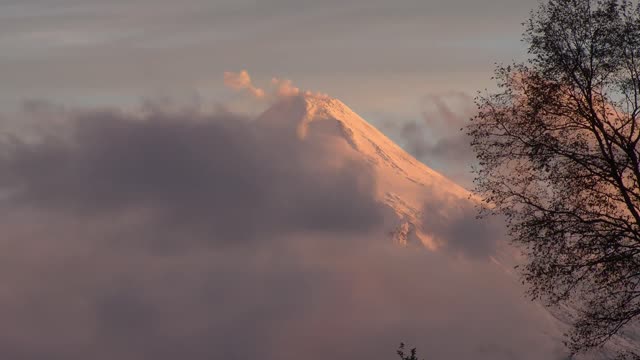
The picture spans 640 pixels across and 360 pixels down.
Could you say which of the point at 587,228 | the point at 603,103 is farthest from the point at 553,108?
the point at 587,228

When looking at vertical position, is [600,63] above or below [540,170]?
above

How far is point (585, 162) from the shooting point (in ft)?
141

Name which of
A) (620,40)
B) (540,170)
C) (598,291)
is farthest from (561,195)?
(620,40)

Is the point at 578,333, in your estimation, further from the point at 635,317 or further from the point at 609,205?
the point at 609,205

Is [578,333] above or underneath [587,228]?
underneath

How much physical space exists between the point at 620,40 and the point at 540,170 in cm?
615

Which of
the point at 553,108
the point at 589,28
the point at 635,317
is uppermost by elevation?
the point at 589,28

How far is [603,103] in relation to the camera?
43.9 metres

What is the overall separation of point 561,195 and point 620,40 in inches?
264

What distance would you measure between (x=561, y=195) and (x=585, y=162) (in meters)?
1.60

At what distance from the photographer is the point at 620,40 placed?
44250mm

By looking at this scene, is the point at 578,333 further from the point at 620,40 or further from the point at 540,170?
the point at 620,40

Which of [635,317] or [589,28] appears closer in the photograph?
[635,317]

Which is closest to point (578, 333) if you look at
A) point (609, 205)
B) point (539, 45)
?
point (609, 205)
